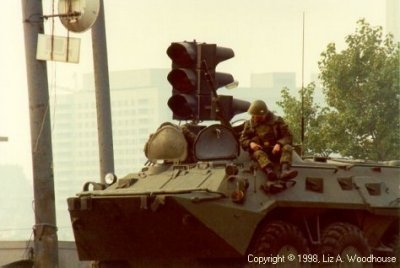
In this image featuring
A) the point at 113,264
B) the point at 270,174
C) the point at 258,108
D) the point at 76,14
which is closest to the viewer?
the point at 270,174

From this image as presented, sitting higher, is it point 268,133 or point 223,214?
point 268,133

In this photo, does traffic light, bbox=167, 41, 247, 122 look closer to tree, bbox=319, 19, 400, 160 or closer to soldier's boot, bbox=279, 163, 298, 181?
soldier's boot, bbox=279, 163, 298, 181

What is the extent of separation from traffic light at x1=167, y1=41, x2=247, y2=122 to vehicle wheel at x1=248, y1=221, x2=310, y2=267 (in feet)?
6.99

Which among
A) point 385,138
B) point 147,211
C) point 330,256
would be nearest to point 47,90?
point 147,211

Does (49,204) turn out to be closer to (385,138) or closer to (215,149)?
(215,149)

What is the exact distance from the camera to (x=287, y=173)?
66.4 ft

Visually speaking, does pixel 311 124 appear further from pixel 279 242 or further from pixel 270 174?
pixel 279 242

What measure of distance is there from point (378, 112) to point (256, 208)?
23.2 meters

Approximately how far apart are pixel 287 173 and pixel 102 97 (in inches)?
240

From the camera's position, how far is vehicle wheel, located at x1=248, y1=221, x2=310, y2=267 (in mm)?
19703

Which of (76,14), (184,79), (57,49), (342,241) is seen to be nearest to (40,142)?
(57,49)

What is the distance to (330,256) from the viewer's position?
21.0 meters

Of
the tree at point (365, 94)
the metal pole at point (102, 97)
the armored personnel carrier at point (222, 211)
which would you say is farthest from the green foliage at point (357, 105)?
the armored personnel carrier at point (222, 211)

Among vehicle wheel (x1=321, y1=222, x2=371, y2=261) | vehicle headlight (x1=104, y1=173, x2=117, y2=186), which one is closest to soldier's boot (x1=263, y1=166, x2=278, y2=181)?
vehicle wheel (x1=321, y1=222, x2=371, y2=261)
